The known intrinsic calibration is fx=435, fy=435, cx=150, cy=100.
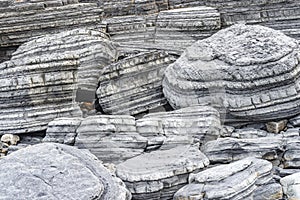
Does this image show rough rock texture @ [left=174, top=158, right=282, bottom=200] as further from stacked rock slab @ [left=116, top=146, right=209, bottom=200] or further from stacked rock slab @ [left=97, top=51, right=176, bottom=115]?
stacked rock slab @ [left=97, top=51, right=176, bottom=115]

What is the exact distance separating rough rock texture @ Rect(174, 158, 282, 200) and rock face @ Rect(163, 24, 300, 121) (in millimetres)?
784

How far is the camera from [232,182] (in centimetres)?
315

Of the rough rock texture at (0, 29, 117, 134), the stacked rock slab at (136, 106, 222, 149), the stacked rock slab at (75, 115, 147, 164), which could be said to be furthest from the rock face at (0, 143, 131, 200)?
the rough rock texture at (0, 29, 117, 134)

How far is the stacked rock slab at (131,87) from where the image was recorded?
4.50 meters

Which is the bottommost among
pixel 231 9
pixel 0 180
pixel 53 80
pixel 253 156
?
pixel 253 156

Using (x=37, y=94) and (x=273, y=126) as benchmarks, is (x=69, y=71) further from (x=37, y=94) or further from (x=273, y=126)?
(x=273, y=126)

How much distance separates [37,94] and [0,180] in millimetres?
1420

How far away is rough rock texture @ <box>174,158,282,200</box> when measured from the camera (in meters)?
3.10

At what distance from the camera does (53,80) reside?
428 cm

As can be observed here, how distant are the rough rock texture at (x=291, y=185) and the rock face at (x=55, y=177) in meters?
1.21

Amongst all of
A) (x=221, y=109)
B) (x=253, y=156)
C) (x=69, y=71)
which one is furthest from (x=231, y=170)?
(x=69, y=71)

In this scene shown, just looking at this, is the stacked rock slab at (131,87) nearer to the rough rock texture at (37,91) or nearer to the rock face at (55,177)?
the rough rock texture at (37,91)

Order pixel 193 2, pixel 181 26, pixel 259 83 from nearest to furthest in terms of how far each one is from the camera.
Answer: pixel 259 83, pixel 181 26, pixel 193 2

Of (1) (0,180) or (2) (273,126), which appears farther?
(2) (273,126)
